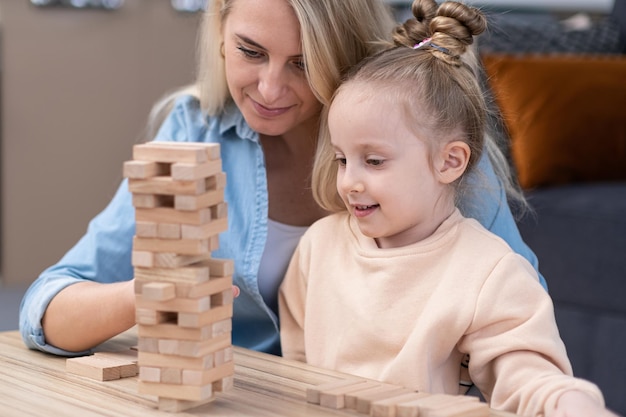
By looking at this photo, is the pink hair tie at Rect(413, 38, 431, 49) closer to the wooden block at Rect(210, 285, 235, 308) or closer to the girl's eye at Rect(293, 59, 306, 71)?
the girl's eye at Rect(293, 59, 306, 71)

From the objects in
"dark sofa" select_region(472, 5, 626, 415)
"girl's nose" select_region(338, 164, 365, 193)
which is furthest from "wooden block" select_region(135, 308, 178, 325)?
"dark sofa" select_region(472, 5, 626, 415)

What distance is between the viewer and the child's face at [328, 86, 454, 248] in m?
1.24

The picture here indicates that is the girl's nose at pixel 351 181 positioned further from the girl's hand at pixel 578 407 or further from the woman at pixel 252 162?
the girl's hand at pixel 578 407

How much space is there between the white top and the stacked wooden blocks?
397 millimetres

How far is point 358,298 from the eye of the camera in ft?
4.26

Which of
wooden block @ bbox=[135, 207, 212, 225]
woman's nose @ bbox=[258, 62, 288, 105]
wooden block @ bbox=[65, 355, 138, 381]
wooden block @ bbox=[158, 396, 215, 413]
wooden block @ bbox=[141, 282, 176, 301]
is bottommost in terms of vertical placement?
wooden block @ bbox=[65, 355, 138, 381]

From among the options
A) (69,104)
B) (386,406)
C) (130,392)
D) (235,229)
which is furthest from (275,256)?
(69,104)

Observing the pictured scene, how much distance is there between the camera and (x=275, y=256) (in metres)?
1.53

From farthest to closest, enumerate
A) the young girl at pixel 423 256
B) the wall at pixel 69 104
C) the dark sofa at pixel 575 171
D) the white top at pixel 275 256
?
the wall at pixel 69 104, the dark sofa at pixel 575 171, the white top at pixel 275 256, the young girl at pixel 423 256

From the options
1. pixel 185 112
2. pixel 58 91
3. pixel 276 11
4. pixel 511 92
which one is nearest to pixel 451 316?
pixel 276 11

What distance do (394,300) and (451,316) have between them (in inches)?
3.5

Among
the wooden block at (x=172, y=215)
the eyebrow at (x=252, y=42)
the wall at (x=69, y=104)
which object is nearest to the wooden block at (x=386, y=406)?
the wooden block at (x=172, y=215)

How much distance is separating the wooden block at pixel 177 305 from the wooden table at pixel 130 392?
0.12m

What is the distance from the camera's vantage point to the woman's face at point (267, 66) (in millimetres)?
1425
